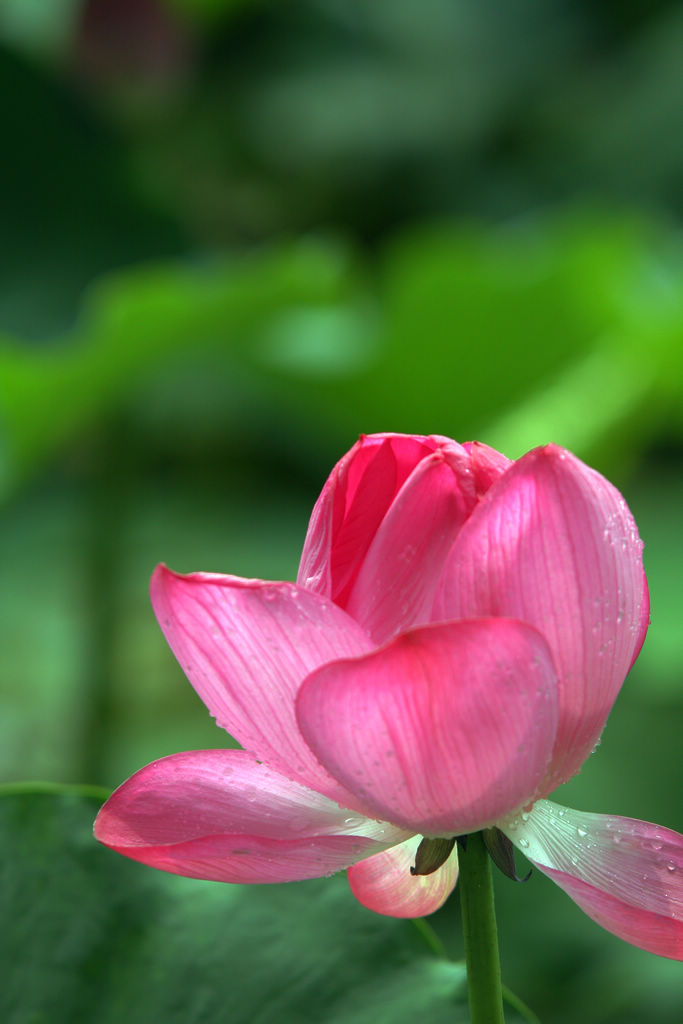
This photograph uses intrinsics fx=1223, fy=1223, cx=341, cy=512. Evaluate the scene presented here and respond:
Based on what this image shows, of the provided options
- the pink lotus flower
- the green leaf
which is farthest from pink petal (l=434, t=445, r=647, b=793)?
the green leaf

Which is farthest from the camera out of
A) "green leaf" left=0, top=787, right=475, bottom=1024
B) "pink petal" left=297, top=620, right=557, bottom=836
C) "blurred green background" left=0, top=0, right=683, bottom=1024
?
"blurred green background" left=0, top=0, right=683, bottom=1024

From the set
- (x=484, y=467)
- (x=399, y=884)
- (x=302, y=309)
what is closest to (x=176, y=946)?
(x=399, y=884)

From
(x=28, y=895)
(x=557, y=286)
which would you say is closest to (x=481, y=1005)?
(x=28, y=895)

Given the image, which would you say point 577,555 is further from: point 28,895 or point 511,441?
point 511,441

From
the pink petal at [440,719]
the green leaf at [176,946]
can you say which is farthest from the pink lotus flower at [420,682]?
the green leaf at [176,946]

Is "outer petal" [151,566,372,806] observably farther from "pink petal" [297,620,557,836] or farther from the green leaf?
the green leaf

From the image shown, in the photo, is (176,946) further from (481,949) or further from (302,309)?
(302,309)

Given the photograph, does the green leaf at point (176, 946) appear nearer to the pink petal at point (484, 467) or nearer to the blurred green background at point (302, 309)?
the blurred green background at point (302, 309)

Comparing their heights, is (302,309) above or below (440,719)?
above
